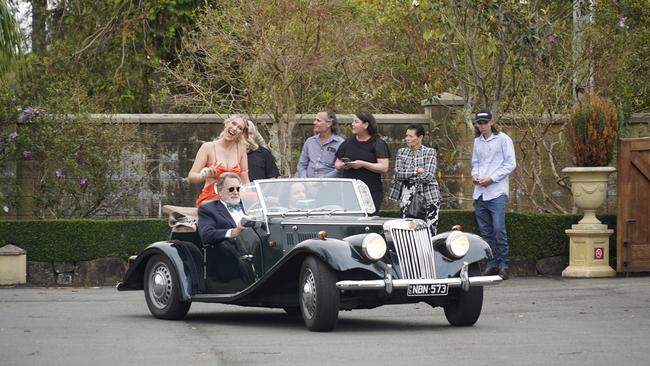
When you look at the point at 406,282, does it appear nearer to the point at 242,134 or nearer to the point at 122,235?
the point at 242,134

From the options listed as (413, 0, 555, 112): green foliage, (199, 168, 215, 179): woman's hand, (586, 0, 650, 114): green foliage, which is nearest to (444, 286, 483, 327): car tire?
(199, 168, 215, 179): woman's hand

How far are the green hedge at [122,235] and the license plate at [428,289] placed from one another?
665 centimetres

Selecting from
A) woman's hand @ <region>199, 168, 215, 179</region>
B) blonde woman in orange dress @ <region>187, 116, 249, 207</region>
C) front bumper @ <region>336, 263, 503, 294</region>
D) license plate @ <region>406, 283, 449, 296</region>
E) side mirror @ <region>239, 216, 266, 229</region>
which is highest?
blonde woman in orange dress @ <region>187, 116, 249, 207</region>

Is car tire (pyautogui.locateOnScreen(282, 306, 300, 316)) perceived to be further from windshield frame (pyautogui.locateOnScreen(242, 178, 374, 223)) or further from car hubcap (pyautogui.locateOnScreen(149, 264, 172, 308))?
car hubcap (pyautogui.locateOnScreen(149, 264, 172, 308))

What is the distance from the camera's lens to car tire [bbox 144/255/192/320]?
465 inches

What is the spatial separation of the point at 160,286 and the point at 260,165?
318 cm

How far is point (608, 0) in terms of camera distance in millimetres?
23000

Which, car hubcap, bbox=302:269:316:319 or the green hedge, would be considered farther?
the green hedge

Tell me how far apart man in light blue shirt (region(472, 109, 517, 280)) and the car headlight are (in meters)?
5.53

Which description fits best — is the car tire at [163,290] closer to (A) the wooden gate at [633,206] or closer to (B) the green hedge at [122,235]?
(B) the green hedge at [122,235]

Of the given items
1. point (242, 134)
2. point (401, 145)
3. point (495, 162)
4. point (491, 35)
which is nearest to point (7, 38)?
point (242, 134)

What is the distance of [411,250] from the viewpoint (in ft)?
35.0

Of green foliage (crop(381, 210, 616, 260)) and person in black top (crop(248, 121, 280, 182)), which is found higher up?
person in black top (crop(248, 121, 280, 182))

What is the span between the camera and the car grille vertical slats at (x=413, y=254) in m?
10.6
